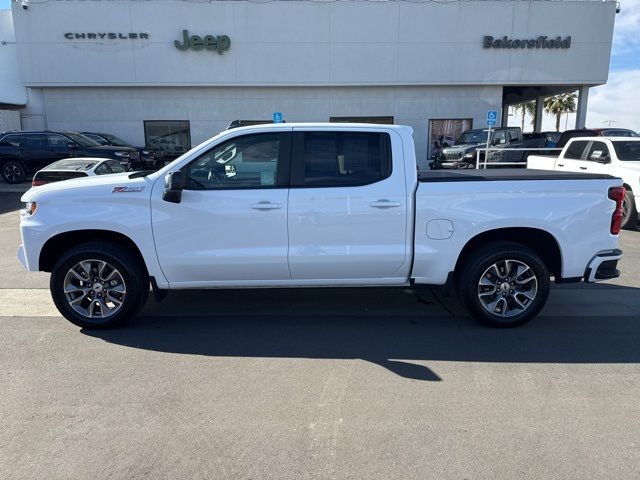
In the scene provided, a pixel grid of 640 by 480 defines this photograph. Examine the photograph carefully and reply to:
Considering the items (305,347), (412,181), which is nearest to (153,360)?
(305,347)

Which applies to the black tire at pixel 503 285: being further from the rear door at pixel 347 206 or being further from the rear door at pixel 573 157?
the rear door at pixel 573 157

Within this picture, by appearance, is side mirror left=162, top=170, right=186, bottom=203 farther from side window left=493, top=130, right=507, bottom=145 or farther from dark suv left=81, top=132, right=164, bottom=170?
side window left=493, top=130, right=507, bottom=145

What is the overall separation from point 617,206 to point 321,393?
3.32 m

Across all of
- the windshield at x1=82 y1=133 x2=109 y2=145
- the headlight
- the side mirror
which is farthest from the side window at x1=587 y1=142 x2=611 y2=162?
the windshield at x1=82 y1=133 x2=109 y2=145

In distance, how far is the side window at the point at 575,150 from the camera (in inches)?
428

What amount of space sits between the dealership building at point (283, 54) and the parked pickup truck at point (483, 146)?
5539 mm

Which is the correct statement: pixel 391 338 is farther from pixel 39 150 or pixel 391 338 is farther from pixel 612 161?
pixel 39 150

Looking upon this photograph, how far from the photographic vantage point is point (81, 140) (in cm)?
1709

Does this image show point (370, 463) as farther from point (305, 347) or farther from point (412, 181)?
point (412, 181)

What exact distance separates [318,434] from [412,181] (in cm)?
245

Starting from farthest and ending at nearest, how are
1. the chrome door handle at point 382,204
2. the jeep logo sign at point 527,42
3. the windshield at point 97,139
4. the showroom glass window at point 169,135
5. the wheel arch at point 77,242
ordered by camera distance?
the showroom glass window at point 169,135 < the jeep logo sign at point 527,42 < the windshield at point 97,139 < the wheel arch at point 77,242 < the chrome door handle at point 382,204

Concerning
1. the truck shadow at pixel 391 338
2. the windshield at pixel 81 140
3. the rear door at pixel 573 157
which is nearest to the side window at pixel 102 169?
the windshield at pixel 81 140

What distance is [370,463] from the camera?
8.96ft

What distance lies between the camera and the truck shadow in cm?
409
